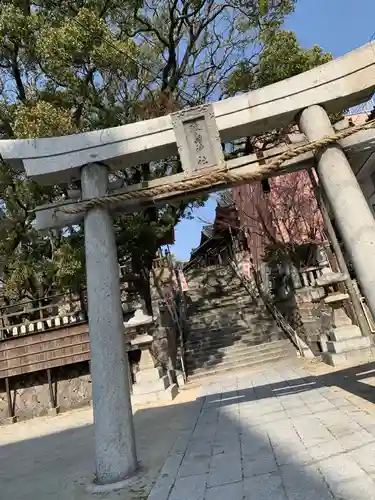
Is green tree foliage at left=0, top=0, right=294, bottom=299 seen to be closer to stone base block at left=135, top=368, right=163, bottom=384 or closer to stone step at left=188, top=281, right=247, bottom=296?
stone base block at left=135, top=368, right=163, bottom=384

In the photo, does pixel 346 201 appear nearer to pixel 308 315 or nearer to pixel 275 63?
pixel 275 63

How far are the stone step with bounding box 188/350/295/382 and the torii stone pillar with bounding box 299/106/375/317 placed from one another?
28.1 feet

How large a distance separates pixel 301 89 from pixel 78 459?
19.9 ft

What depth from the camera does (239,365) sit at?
489 inches

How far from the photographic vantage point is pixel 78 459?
232 inches

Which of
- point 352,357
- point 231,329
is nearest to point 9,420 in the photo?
point 231,329

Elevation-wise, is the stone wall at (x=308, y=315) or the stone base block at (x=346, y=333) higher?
the stone wall at (x=308, y=315)

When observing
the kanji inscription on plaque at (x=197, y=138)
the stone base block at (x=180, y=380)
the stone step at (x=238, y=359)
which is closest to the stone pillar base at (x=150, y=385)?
the stone base block at (x=180, y=380)

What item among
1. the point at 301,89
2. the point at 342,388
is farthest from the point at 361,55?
the point at 342,388

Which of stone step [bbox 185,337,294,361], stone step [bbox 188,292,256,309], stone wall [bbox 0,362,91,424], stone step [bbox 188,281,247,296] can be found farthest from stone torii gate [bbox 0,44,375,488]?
stone step [bbox 188,281,247,296]

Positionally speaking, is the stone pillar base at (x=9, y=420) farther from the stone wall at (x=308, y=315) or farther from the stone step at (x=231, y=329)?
the stone wall at (x=308, y=315)

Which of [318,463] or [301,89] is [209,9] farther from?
[318,463]

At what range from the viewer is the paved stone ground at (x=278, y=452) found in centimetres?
314

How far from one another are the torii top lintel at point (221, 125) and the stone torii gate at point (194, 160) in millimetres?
12
